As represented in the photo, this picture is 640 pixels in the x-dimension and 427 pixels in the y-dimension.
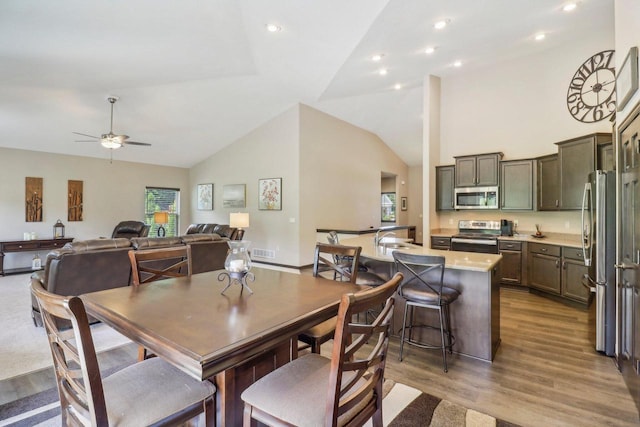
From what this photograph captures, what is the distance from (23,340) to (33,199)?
5072 mm

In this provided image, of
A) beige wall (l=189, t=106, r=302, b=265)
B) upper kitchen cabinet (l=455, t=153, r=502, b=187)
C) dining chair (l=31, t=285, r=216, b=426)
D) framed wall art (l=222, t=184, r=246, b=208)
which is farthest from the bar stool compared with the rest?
framed wall art (l=222, t=184, r=246, b=208)

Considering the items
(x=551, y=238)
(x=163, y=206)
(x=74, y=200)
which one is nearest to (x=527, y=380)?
(x=551, y=238)

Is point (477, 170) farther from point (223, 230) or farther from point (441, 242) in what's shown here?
point (223, 230)

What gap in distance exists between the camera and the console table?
19.5 feet

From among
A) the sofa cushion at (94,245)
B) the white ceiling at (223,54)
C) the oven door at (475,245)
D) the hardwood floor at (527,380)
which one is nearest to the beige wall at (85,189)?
the white ceiling at (223,54)

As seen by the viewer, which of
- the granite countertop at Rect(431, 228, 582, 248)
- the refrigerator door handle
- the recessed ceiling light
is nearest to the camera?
the refrigerator door handle

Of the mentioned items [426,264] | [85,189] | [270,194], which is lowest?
[426,264]

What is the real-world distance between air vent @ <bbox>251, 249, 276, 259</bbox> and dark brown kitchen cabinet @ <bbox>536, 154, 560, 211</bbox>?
17.6ft

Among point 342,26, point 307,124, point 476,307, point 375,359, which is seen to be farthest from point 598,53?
point 375,359

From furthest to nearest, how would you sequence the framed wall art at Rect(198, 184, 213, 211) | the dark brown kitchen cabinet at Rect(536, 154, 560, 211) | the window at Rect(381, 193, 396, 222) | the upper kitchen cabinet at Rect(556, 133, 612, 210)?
the window at Rect(381, 193, 396, 222), the framed wall art at Rect(198, 184, 213, 211), the dark brown kitchen cabinet at Rect(536, 154, 560, 211), the upper kitchen cabinet at Rect(556, 133, 612, 210)

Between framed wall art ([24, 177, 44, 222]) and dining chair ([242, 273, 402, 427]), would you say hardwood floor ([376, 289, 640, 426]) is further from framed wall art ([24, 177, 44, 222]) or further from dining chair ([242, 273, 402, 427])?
framed wall art ([24, 177, 44, 222])

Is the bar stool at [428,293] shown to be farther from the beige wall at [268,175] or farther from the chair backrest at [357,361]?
the beige wall at [268,175]

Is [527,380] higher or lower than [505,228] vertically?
lower

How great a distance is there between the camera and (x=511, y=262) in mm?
4949
